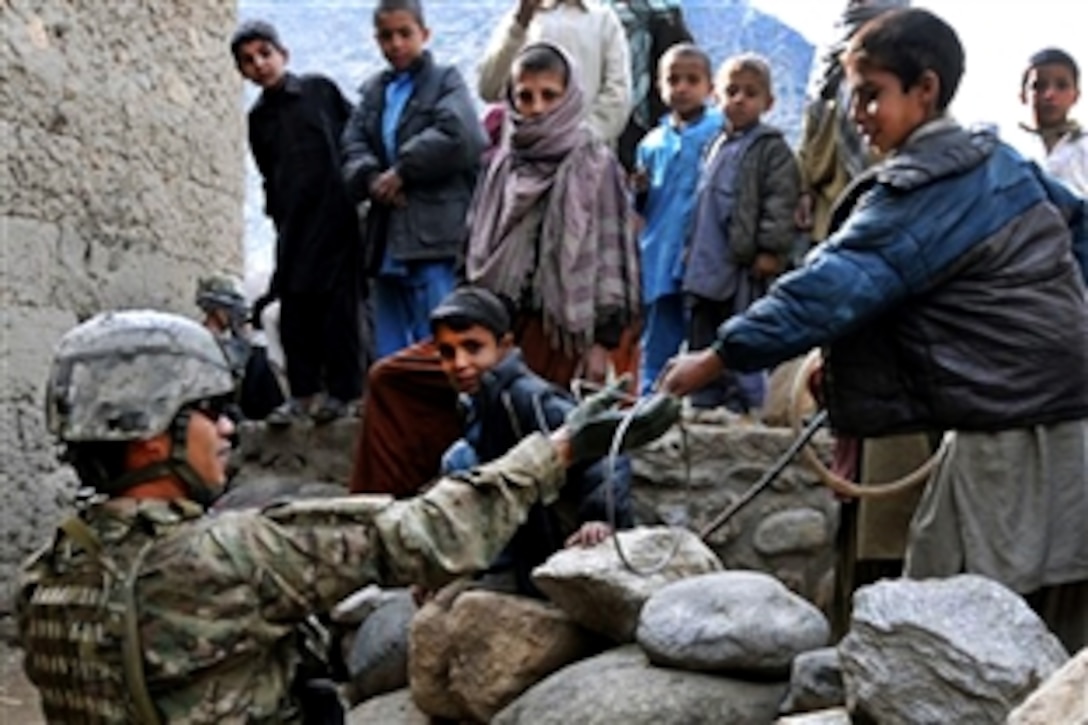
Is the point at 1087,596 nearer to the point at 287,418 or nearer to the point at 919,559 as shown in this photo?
the point at 919,559

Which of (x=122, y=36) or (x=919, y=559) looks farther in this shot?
(x=122, y=36)

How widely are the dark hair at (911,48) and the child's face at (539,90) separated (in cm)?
209

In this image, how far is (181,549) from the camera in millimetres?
2174

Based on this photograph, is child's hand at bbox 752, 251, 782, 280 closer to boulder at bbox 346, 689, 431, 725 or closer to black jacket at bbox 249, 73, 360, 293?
black jacket at bbox 249, 73, 360, 293

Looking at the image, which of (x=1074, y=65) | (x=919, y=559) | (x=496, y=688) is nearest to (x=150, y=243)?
(x=496, y=688)

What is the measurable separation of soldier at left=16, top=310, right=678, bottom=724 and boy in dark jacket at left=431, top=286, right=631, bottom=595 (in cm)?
158

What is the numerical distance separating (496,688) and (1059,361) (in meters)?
1.76

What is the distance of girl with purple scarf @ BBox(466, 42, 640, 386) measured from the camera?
4891 millimetres

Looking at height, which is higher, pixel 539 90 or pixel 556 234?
pixel 539 90

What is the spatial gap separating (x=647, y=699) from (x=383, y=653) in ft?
4.68

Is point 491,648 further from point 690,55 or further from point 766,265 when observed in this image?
point 690,55

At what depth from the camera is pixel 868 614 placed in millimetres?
2896

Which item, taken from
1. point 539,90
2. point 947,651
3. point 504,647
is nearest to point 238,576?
point 947,651

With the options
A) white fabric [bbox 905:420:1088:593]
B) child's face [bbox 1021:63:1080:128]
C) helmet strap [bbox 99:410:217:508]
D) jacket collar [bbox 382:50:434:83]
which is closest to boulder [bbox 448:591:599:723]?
white fabric [bbox 905:420:1088:593]
